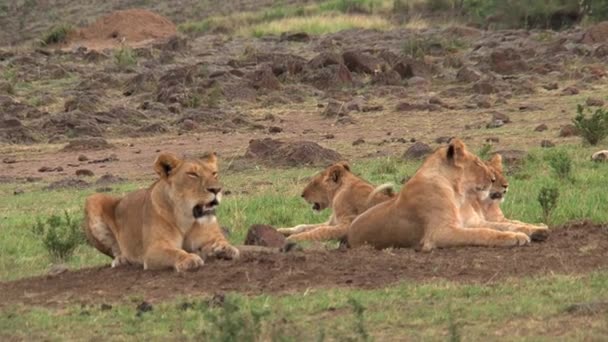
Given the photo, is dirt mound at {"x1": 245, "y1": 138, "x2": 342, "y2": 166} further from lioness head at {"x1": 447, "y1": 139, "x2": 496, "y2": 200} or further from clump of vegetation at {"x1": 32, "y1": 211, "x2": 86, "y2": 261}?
lioness head at {"x1": 447, "y1": 139, "x2": 496, "y2": 200}

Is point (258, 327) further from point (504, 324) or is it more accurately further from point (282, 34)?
point (282, 34)

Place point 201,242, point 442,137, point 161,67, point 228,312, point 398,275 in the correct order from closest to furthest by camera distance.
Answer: point 228,312 < point 398,275 < point 201,242 < point 442,137 < point 161,67

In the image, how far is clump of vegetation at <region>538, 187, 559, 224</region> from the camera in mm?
10508

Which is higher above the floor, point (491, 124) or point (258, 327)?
point (258, 327)

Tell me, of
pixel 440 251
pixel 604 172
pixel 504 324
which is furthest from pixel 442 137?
pixel 504 324

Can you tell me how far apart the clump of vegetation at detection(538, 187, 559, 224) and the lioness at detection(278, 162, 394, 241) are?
108 centimetres

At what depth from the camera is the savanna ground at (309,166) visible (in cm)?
732

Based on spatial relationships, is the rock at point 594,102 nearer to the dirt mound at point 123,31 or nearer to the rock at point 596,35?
the rock at point 596,35

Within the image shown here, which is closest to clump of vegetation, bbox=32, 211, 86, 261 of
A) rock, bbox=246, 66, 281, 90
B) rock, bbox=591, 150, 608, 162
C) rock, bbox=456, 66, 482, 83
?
rock, bbox=591, 150, 608, 162

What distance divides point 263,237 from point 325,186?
1603 mm

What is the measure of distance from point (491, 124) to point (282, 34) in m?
20.5

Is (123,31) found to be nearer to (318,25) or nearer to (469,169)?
(318,25)

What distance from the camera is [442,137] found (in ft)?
60.6

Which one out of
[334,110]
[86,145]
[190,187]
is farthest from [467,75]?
[190,187]
